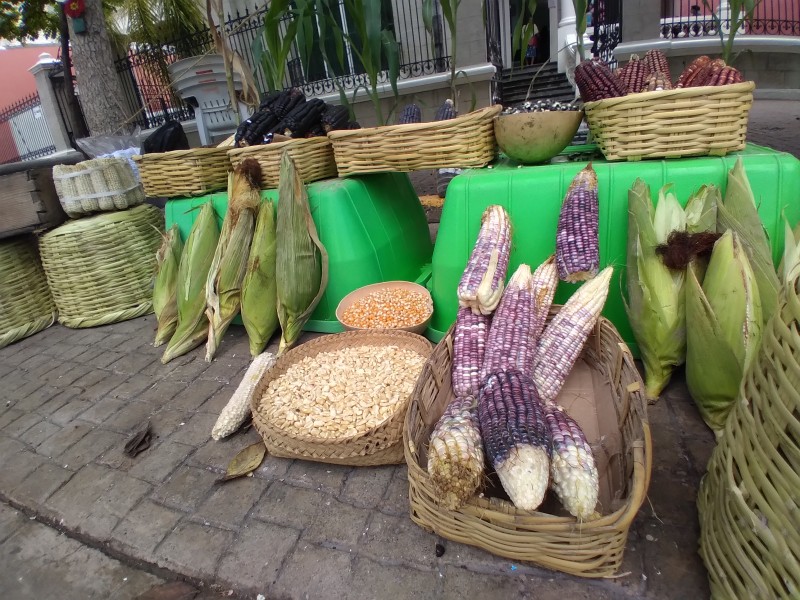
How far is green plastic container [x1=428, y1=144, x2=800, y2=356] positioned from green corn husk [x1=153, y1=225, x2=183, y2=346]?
2.17 metres

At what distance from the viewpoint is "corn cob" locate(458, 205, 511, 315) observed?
7.04ft

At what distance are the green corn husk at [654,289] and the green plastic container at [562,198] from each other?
143 mm

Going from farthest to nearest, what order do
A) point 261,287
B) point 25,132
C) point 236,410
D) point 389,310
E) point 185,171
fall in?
point 25,132
point 185,171
point 261,287
point 389,310
point 236,410

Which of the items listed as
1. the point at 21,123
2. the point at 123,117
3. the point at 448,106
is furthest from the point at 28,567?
the point at 21,123

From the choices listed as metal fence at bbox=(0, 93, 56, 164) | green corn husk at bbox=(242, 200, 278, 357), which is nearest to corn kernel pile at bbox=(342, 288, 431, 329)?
green corn husk at bbox=(242, 200, 278, 357)

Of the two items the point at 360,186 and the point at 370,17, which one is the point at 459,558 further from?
the point at 370,17

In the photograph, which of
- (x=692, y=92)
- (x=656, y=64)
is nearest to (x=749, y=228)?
(x=692, y=92)

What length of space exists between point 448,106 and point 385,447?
351 centimetres

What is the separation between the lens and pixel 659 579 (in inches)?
58.0

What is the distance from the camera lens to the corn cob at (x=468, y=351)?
1.88 m

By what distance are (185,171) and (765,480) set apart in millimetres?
3894

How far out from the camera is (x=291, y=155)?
3.27 meters

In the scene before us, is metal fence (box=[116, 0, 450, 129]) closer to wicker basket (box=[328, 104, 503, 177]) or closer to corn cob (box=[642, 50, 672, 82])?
wicker basket (box=[328, 104, 503, 177])

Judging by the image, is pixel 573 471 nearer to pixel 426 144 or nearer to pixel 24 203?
pixel 426 144
